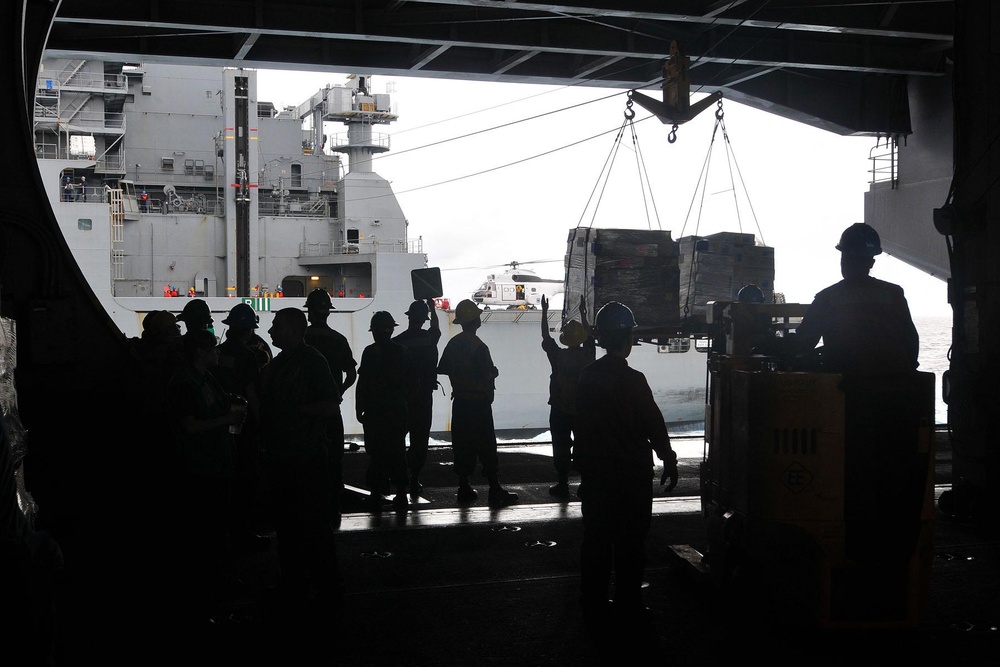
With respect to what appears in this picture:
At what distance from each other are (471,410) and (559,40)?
23.7 ft

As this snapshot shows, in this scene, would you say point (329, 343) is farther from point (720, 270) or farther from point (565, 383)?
point (720, 270)

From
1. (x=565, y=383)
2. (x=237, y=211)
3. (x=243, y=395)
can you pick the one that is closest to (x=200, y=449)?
(x=243, y=395)

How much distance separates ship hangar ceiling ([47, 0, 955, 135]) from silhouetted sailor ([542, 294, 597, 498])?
4.52 meters

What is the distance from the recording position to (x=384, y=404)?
7.74 meters

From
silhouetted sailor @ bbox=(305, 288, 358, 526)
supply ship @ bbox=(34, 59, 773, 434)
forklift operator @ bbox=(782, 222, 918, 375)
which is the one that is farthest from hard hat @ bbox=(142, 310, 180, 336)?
supply ship @ bbox=(34, 59, 773, 434)

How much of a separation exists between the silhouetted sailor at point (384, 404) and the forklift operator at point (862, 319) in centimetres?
401

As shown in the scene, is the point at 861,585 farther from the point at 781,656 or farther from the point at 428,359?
the point at 428,359

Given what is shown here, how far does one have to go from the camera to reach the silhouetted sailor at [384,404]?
25.2 feet

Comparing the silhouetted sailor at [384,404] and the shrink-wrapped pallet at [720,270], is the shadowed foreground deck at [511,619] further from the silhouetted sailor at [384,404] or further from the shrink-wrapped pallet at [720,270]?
the shrink-wrapped pallet at [720,270]

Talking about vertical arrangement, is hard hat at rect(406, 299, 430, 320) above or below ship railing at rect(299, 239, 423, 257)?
below

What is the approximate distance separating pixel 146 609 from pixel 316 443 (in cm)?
135

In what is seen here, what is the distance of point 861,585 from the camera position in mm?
4203

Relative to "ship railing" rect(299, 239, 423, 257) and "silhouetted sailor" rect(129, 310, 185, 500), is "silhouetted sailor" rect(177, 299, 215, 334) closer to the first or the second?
"silhouetted sailor" rect(129, 310, 185, 500)

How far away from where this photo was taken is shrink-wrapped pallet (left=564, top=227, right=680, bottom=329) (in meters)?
9.02
